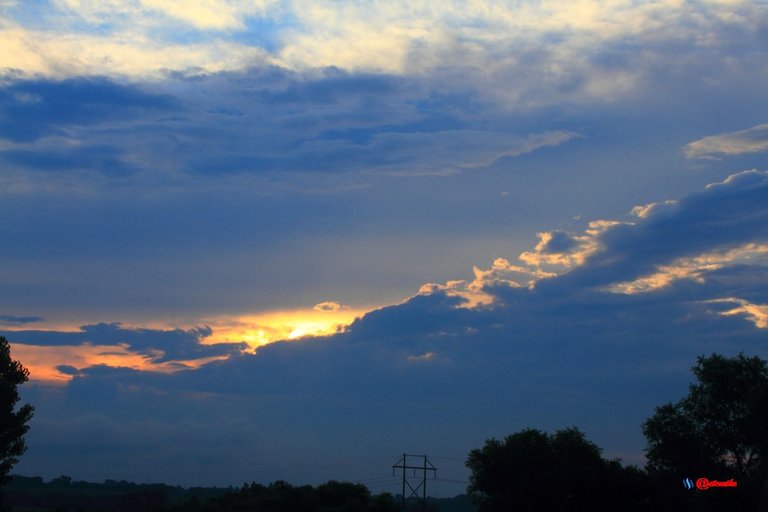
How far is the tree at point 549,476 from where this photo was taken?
96.4 m

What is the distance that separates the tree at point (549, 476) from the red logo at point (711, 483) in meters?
6.87

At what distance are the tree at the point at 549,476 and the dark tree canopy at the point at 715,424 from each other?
18.3 ft

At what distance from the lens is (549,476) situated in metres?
97.9

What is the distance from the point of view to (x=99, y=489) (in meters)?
154

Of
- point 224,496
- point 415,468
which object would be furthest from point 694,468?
point 224,496

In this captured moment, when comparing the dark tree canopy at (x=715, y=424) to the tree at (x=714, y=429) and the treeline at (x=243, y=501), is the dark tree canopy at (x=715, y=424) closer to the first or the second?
the tree at (x=714, y=429)

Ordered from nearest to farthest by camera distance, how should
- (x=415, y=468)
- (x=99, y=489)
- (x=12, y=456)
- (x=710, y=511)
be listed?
1. (x=12, y=456)
2. (x=710, y=511)
3. (x=415, y=468)
4. (x=99, y=489)

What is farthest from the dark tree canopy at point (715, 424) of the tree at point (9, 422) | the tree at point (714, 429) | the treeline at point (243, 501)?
the tree at point (9, 422)

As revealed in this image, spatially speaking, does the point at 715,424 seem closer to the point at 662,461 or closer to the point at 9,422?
the point at 662,461

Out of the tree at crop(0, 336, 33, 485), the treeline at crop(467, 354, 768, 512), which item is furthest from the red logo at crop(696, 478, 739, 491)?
the tree at crop(0, 336, 33, 485)

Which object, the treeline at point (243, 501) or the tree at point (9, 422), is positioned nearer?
the tree at point (9, 422)

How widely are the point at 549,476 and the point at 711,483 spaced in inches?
662

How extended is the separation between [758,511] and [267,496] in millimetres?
61201

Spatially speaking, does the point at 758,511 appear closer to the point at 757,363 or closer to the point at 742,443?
the point at 742,443
